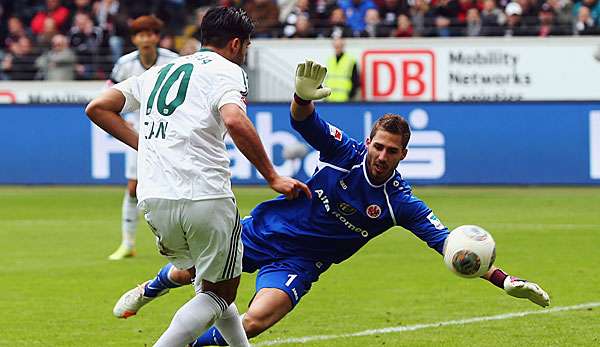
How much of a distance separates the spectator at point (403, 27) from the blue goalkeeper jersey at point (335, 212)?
17540 millimetres

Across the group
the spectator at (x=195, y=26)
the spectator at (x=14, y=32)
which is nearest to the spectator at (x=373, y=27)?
the spectator at (x=195, y=26)

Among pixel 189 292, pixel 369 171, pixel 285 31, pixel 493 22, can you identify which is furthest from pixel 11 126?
pixel 369 171

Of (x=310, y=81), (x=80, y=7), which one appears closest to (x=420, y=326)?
(x=310, y=81)

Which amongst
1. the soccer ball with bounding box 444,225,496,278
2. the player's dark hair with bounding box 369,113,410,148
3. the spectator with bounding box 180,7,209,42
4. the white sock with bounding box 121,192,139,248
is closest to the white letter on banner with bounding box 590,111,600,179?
the white sock with bounding box 121,192,139,248

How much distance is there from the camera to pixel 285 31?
27.0 meters

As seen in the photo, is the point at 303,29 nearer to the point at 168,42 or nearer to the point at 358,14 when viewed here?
the point at 358,14

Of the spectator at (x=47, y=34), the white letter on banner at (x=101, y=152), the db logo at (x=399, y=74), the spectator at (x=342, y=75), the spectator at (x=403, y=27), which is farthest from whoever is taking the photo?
the spectator at (x=47, y=34)

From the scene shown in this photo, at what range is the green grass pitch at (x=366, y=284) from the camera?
371 inches

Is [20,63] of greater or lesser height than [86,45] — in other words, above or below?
below

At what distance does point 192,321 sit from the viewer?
280 inches

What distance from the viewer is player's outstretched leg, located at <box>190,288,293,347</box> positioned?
8031mm

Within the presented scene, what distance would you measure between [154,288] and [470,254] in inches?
83.9

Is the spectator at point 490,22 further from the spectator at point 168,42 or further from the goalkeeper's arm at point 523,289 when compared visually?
the goalkeeper's arm at point 523,289

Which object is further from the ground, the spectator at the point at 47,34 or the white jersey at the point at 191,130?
the white jersey at the point at 191,130
